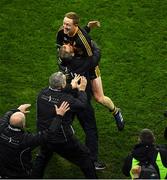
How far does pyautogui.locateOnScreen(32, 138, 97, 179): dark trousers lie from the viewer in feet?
31.5

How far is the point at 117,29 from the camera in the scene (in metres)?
14.6

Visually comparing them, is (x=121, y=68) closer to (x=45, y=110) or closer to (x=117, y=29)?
(x=117, y=29)

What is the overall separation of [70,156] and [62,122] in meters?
0.62

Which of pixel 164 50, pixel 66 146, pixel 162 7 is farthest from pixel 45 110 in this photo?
pixel 162 7

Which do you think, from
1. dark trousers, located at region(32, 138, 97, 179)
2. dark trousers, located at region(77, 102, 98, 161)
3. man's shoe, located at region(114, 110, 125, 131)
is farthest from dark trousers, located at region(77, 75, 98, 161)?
man's shoe, located at region(114, 110, 125, 131)

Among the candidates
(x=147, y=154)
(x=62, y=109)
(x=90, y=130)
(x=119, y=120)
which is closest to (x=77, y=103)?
(x=62, y=109)

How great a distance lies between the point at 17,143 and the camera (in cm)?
915

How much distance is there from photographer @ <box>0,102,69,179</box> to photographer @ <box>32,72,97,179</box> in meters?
0.15

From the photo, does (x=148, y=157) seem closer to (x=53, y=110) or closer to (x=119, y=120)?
(x=53, y=110)

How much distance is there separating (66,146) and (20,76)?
3.99 meters

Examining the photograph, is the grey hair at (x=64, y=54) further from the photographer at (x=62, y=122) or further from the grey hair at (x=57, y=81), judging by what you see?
the grey hair at (x=57, y=81)

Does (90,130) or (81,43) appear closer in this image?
(90,130)

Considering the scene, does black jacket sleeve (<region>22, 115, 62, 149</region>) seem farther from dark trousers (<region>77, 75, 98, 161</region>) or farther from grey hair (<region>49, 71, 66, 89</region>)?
dark trousers (<region>77, 75, 98, 161</region>)

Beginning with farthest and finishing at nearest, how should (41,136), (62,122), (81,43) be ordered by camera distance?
1. (81,43)
2. (62,122)
3. (41,136)
